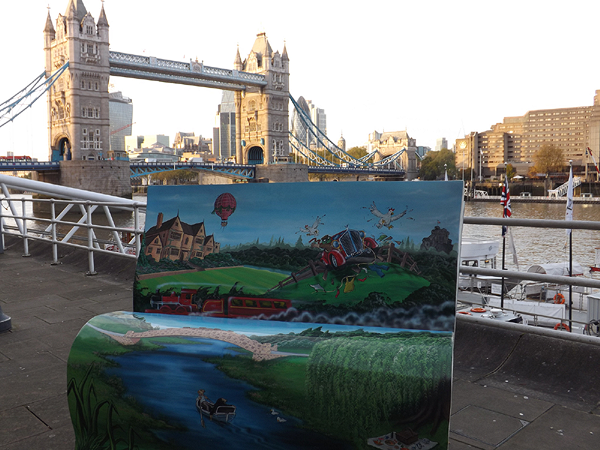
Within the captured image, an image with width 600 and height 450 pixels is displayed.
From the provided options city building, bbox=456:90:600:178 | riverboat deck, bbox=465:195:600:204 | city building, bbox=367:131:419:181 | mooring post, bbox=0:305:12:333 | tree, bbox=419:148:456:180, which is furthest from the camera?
city building, bbox=456:90:600:178

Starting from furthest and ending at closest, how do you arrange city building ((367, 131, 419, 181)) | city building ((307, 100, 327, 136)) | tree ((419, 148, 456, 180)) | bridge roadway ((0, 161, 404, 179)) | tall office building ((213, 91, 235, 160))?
1. city building ((307, 100, 327, 136))
2. tall office building ((213, 91, 235, 160))
3. city building ((367, 131, 419, 181))
4. tree ((419, 148, 456, 180))
5. bridge roadway ((0, 161, 404, 179))

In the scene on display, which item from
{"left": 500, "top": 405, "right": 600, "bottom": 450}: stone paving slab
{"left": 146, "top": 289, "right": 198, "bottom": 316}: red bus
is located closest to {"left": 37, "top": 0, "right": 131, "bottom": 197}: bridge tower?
{"left": 146, "top": 289, "right": 198, "bottom": 316}: red bus

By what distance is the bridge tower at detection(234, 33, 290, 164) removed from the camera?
5319cm

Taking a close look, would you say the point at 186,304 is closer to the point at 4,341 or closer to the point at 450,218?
the point at 450,218

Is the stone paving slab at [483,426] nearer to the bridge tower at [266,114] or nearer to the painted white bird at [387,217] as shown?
the painted white bird at [387,217]

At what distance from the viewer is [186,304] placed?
4.74ft

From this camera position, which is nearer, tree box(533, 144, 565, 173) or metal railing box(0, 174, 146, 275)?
metal railing box(0, 174, 146, 275)

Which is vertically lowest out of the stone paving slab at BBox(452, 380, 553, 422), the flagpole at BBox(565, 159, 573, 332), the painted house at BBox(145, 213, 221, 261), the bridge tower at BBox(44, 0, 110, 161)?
the stone paving slab at BBox(452, 380, 553, 422)

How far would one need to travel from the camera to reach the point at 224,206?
5.01 ft

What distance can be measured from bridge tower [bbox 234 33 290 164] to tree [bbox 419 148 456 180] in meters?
20.4

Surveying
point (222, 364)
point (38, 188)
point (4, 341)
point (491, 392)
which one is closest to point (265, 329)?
point (222, 364)

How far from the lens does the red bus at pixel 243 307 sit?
1.34 m

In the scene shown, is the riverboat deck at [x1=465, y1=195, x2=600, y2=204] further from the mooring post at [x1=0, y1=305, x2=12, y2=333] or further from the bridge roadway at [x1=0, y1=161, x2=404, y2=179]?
the mooring post at [x1=0, y1=305, x2=12, y2=333]

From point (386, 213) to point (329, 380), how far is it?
1.63ft
